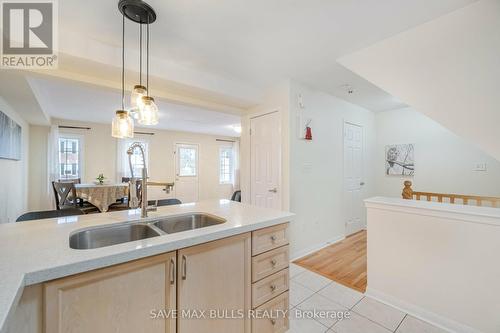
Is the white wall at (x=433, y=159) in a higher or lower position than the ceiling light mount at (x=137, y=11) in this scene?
lower

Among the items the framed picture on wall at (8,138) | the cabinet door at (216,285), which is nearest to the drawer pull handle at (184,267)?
the cabinet door at (216,285)

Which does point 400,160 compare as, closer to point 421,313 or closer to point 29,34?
point 421,313

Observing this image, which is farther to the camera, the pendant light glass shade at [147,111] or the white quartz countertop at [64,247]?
the pendant light glass shade at [147,111]

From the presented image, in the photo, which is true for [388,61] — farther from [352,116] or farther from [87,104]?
[87,104]

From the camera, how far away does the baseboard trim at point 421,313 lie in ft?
5.13

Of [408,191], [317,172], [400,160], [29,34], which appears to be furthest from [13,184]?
[400,160]

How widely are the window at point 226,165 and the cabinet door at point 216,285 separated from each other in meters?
6.17

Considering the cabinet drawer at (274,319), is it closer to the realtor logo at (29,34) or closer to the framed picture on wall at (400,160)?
the realtor logo at (29,34)

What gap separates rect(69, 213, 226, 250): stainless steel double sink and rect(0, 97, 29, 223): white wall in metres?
2.70

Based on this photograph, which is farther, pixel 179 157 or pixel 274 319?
pixel 179 157

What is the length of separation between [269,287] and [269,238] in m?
0.34

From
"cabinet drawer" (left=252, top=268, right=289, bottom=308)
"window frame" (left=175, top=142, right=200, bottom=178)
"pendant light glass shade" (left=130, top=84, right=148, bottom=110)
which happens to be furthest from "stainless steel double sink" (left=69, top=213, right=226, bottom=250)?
"window frame" (left=175, top=142, right=200, bottom=178)

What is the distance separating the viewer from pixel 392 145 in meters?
4.06

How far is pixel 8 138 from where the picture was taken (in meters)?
2.85
